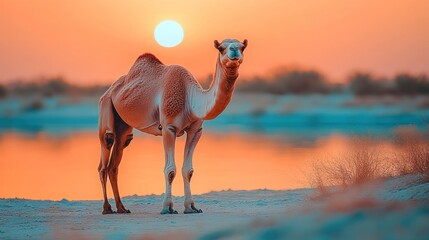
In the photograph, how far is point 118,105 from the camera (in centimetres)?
1212

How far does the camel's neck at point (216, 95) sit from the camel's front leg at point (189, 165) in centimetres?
38

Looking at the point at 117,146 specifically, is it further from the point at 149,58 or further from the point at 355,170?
the point at 355,170

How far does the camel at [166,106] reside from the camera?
34.9 ft

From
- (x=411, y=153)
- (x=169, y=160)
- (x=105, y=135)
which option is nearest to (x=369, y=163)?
(x=411, y=153)

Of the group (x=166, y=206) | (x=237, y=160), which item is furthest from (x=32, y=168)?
(x=166, y=206)

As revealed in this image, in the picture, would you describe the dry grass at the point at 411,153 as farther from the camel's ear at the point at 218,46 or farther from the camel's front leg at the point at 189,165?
the camel's ear at the point at 218,46

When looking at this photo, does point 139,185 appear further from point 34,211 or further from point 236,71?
point 236,71

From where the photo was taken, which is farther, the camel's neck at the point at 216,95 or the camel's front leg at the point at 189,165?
the camel's front leg at the point at 189,165

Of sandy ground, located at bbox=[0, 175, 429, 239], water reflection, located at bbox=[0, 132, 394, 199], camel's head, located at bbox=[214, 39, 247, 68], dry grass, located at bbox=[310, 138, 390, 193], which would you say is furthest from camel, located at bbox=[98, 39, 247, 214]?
water reflection, located at bbox=[0, 132, 394, 199]

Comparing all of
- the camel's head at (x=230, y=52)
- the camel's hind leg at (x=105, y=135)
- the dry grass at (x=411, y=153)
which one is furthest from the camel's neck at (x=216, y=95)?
the dry grass at (x=411, y=153)

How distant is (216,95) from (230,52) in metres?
0.73

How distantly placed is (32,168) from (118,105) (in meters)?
10.5

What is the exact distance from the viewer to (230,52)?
10219 millimetres

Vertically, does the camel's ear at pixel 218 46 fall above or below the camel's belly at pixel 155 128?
above
